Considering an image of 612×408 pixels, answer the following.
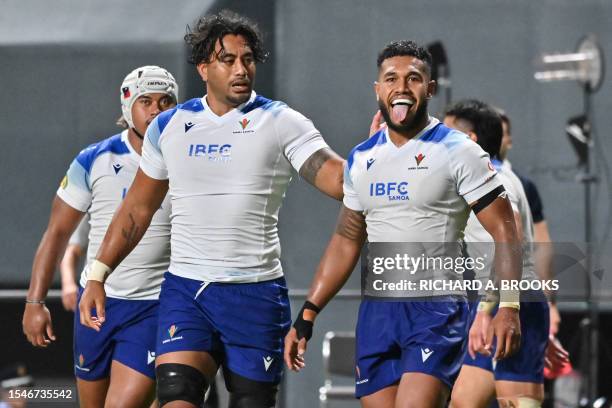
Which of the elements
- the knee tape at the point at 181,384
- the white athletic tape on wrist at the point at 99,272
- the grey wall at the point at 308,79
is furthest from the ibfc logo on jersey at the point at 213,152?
the grey wall at the point at 308,79

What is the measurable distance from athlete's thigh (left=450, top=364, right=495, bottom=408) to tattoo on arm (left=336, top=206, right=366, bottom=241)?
5.38ft

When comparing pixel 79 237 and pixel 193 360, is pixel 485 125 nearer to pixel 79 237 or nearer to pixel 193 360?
pixel 193 360

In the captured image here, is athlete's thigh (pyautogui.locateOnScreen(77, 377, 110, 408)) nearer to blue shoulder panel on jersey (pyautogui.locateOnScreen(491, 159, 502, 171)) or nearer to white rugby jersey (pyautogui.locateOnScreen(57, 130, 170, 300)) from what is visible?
white rugby jersey (pyautogui.locateOnScreen(57, 130, 170, 300))

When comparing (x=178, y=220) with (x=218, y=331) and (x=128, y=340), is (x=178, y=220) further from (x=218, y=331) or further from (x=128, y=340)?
(x=128, y=340)

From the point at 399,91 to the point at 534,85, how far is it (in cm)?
484

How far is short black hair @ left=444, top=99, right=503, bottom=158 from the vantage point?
6.24 m

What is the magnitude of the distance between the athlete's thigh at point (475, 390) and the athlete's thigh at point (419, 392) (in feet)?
5.50

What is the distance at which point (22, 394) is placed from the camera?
22.7ft

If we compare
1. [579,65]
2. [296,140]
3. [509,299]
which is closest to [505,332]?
[509,299]

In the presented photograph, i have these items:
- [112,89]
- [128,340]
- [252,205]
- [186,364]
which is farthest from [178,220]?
[112,89]

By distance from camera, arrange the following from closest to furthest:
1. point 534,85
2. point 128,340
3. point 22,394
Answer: point 128,340, point 22,394, point 534,85

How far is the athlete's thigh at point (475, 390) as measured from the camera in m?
6.18

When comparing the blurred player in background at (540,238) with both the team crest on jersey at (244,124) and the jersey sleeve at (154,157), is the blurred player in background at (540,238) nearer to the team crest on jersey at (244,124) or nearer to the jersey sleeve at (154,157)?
the team crest on jersey at (244,124)

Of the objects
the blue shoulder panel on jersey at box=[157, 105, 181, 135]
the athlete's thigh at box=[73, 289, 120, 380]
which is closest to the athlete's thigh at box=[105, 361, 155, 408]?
the athlete's thigh at box=[73, 289, 120, 380]
